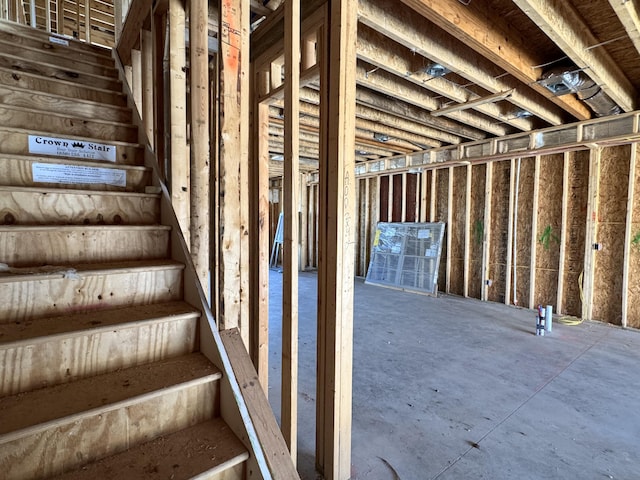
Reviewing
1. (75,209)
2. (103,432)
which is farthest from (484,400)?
(75,209)

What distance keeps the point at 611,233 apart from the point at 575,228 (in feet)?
1.32

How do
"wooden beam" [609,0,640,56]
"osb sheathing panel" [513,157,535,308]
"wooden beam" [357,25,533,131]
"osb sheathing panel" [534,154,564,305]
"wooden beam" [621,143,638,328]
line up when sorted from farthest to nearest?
"osb sheathing panel" [513,157,535,308], "osb sheathing panel" [534,154,564,305], "wooden beam" [621,143,638,328], "wooden beam" [357,25,533,131], "wooden beam" [609,0,640,56]

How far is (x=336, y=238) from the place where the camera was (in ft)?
5.80

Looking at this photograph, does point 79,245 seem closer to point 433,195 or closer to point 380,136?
point 380,136

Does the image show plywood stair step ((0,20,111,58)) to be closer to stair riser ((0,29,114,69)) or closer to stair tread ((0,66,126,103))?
stair riser ((0,29,114,69))

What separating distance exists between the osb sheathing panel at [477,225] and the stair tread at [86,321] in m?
5.49

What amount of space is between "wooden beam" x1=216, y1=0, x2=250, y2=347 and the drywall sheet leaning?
5247 mm

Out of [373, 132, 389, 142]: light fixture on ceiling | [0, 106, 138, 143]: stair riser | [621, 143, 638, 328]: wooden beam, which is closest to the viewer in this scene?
[0, 106, 138, 143]: stair riser

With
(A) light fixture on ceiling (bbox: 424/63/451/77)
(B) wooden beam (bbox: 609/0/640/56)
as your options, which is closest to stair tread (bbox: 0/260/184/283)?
(A) light fixture on ceiling (bbox: 424/63/451/77)

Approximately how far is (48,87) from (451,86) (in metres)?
3.66

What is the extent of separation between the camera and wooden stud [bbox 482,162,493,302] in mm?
5555

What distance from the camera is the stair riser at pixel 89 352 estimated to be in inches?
42.3

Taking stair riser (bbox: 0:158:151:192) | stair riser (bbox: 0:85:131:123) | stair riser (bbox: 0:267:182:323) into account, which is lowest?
stair riser (bbox: 0:267:182:323)

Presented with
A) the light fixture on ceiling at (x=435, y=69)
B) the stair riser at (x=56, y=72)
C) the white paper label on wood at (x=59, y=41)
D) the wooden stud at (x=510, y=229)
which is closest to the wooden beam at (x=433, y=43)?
the light fixture on ceiling at (x=435, y=69)
